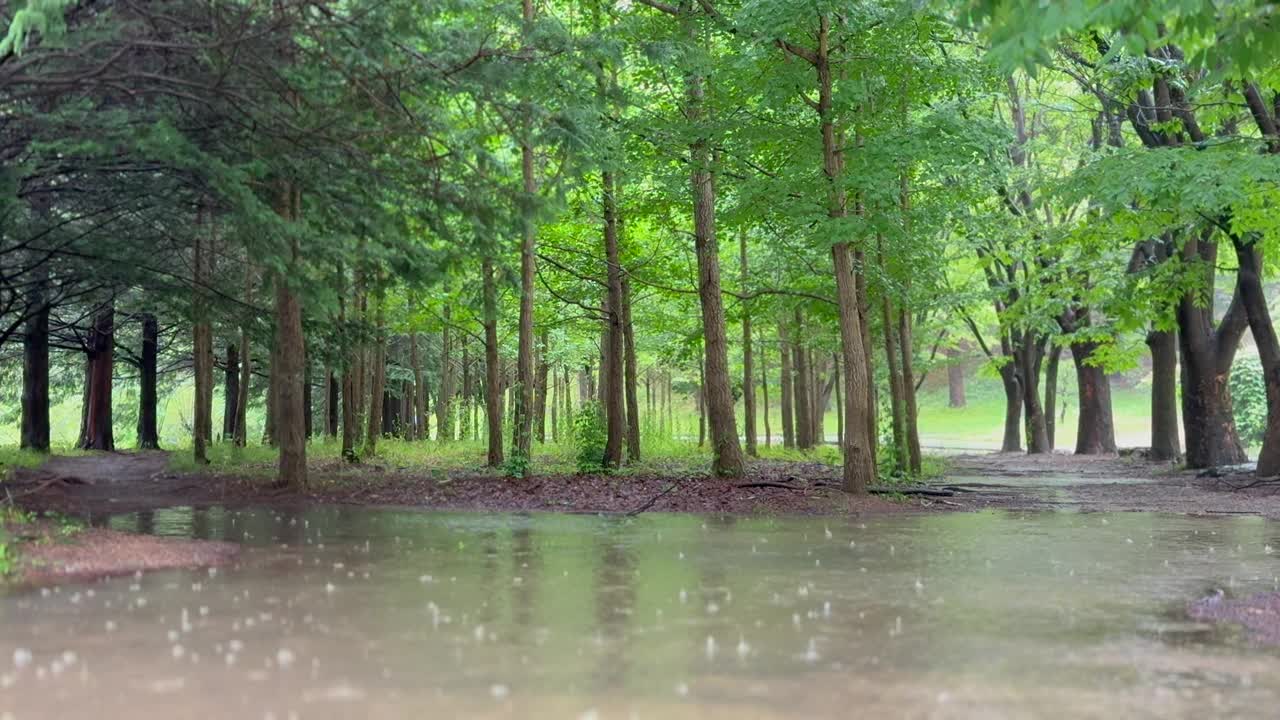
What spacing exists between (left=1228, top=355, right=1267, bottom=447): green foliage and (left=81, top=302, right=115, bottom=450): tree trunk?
37929 millimetres

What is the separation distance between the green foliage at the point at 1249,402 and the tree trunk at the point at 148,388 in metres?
37.0

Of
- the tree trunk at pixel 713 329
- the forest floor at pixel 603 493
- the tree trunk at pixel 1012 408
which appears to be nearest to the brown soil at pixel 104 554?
the forest floor at pixel 603 493

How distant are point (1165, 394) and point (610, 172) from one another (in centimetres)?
1795

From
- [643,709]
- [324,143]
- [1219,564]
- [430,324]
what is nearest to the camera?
[643,709]

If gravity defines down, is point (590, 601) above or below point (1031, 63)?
below

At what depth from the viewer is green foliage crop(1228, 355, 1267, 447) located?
39094mm

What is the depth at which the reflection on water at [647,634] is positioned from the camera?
16.2 feet

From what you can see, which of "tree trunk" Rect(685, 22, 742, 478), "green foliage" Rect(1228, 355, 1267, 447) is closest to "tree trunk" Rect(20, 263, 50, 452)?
"tree trunk" Rect(685, 22, 742, 478)

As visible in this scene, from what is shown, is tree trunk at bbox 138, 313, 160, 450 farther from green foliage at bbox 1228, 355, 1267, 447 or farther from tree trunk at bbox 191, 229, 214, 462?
green foliage at bbox 1228, 355, 1267, 447

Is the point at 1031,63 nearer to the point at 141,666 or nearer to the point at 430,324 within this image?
the point at 141,666

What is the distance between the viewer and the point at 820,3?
13.8m

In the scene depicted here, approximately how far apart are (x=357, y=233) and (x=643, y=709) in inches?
415

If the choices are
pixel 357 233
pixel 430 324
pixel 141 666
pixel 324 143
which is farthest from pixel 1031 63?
pixel 430 324

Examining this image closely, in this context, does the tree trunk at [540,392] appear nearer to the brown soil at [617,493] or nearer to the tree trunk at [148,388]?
the tree trunk at [148,388]
